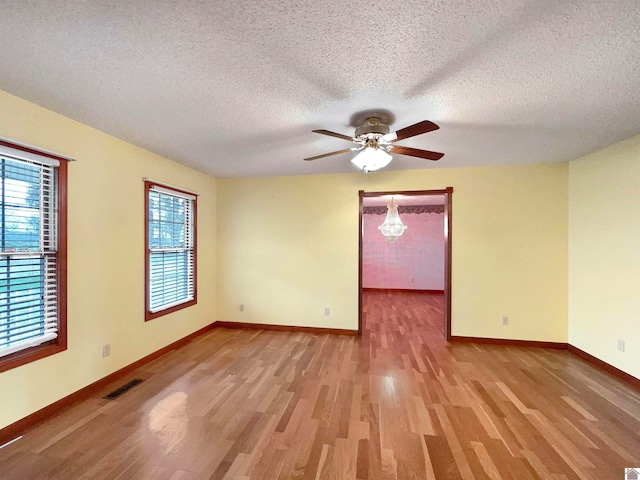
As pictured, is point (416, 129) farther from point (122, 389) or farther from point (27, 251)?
point (122, 389)

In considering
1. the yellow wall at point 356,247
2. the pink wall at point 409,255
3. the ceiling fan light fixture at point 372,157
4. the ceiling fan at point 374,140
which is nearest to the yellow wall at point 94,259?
the yellow wall at point 356,247

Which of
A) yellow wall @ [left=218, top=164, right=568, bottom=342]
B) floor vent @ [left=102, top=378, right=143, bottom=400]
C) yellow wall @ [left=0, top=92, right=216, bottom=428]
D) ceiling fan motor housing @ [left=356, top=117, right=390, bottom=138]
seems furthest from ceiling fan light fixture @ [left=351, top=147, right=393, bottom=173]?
floor vent @ [left=102, top=378, right=143, bottom=400]

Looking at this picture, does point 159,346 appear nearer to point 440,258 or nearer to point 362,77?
point 362,77

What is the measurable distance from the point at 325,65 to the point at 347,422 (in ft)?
7.97

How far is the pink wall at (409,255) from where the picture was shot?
7473mm

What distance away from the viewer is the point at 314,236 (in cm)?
418

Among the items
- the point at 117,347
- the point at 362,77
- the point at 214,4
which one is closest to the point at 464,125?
the point at 362,77

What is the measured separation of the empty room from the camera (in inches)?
55.2

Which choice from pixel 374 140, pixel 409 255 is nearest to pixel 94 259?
pixel 374 140

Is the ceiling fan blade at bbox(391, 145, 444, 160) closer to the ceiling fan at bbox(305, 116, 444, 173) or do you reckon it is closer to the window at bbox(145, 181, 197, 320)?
the ceiling fan at bbox(305, 116, 444, 173)

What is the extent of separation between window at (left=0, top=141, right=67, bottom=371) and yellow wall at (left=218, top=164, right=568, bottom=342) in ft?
7.67

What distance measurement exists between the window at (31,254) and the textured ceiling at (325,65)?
0.50 meters

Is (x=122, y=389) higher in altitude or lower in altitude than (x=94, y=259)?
lower

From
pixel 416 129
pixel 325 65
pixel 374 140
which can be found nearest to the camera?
pixel 325 65
